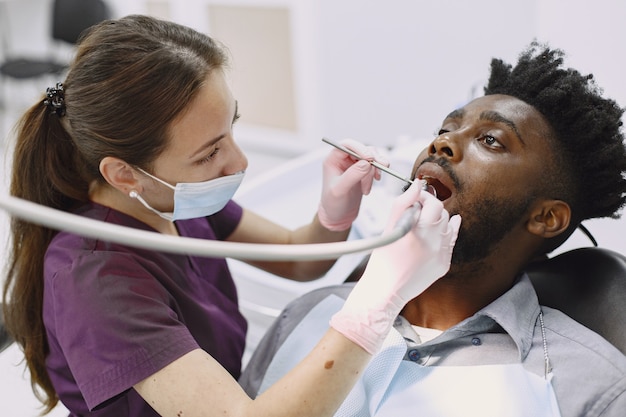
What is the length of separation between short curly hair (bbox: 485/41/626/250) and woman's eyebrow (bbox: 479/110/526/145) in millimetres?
56

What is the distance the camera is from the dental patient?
111 cm

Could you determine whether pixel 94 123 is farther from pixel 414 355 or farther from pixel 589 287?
pixel 589 287

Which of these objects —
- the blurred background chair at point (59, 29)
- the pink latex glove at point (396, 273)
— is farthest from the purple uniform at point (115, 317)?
the blurred background chair at point (59, 29)

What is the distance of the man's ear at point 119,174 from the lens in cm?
111

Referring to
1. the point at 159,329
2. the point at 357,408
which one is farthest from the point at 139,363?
the point at 357,408

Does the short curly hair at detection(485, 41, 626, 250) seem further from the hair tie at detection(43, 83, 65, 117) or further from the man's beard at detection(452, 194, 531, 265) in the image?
the hair tie at detection(43, 83, 65, 117)

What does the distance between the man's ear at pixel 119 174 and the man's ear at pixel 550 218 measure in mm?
668

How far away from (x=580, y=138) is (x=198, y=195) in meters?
0.64

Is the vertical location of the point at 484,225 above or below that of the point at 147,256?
above

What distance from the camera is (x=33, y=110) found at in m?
1.17

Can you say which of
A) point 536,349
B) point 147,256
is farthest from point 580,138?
point 147,256

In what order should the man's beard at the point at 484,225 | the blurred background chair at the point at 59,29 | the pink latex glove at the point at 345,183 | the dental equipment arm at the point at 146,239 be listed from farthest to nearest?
the blurred background chair at the point at 59,29
the pink latex glove at the point at 345,183
the man's beard at the point at 484,225
the dental equipment arm at the point at 146,239

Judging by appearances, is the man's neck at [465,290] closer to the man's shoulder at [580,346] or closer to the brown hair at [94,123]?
the man's shoulder at [580,346]

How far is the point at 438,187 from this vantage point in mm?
1204
